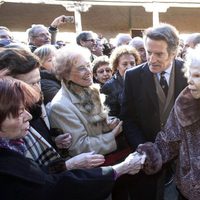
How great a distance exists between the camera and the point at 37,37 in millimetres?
5215

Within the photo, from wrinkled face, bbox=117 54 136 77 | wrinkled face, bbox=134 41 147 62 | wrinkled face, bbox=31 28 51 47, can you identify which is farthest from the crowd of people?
wrinkled face, bbox=134 41 147 62

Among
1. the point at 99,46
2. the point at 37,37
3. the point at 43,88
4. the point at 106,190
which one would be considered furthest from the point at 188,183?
the point at 99,46

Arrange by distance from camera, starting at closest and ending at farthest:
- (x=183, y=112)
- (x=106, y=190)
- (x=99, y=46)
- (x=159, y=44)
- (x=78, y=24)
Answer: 1. (x=106, y=190)
2. (x=183, y=112)
3. (x=159, y=44)
4. (x=99, y=46)
5. (x=78, y=24)

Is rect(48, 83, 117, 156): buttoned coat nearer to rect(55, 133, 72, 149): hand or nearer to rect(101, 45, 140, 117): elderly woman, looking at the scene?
rect(55, 133, 72, 149): hand

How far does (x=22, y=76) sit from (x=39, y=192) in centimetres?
77

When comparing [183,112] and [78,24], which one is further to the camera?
[78,24]

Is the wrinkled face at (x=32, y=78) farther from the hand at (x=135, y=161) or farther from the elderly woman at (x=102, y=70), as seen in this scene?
the elderly woman at (x=102, y=70)

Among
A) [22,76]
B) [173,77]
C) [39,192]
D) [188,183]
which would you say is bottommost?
[188,183]

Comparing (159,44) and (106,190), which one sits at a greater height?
(159,44)

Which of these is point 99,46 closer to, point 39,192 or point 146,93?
point 146,93

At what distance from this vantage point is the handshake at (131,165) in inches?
93.2

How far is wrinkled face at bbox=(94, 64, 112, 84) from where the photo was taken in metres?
4.70

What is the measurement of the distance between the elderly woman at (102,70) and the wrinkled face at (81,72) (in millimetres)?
1752

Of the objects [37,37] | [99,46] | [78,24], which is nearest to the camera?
[37,37]
